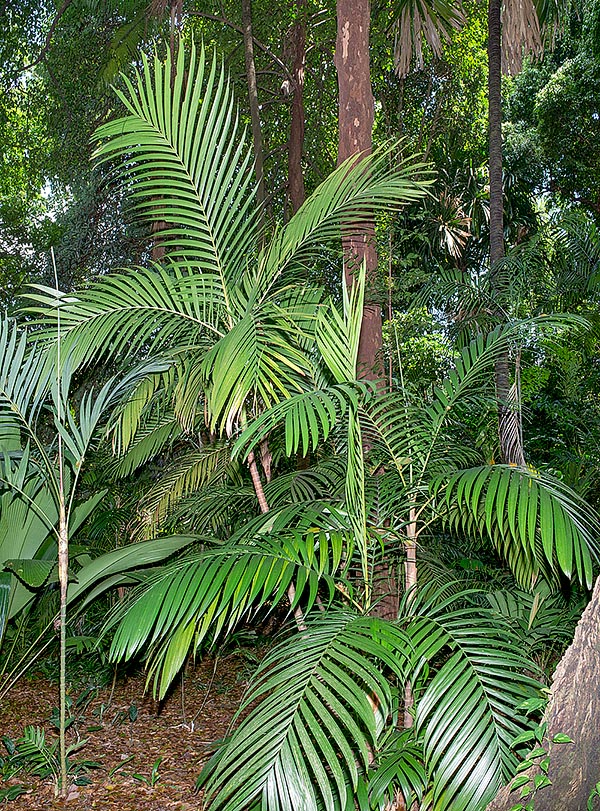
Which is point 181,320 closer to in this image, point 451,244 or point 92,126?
point 92,126

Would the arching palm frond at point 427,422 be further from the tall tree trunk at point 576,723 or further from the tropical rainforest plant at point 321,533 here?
the tall tree trunk at point 576,723

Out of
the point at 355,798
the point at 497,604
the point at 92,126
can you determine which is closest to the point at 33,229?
the point at 92,126

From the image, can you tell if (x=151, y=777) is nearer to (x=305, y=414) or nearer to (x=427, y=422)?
(x=427, y=422)

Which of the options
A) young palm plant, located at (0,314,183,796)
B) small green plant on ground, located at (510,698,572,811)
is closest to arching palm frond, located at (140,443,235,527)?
young palm plant, located at (0,314,183,796)

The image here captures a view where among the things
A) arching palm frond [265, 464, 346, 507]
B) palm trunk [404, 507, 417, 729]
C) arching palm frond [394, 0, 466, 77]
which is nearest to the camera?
palm trunk [404, 507, 417, 729]

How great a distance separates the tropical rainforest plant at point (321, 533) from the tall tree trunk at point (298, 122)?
5873 millimetres

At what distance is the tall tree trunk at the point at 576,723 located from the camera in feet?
5.83

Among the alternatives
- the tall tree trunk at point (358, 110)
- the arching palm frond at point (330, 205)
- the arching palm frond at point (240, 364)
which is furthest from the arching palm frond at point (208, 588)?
the tall tree trunk at point (358, 110)

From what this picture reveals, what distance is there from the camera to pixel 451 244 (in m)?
11.6

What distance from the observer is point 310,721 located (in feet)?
5.99

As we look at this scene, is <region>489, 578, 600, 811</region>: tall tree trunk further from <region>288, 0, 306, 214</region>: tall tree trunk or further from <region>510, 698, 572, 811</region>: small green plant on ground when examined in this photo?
<region>288, 0, 306, 214</region>: tall tree trunk

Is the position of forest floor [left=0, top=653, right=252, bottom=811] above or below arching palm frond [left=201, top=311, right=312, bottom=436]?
below

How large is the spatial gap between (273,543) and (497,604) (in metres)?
1.83

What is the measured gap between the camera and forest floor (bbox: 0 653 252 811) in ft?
10.6
